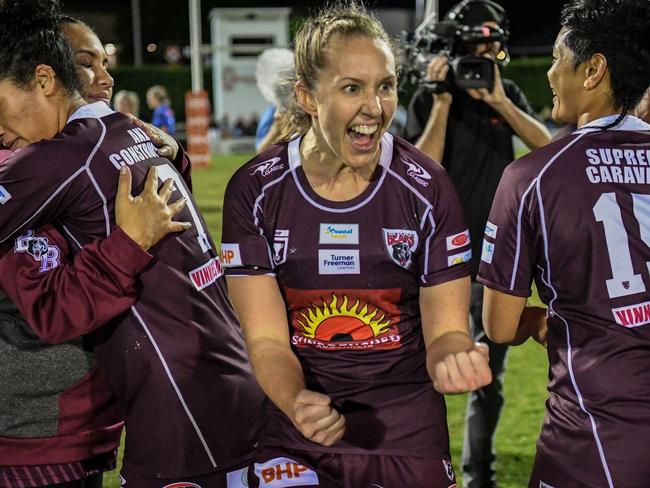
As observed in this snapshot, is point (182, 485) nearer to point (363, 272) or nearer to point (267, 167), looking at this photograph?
point (363, 272)

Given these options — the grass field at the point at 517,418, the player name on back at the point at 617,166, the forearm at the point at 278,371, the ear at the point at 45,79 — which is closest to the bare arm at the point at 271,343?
the forearm at the point at 278,371

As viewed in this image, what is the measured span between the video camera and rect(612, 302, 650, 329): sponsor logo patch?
7.40ft

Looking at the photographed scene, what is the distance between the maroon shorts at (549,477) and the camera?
2.42 m

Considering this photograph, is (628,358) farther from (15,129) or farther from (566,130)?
(15,129)

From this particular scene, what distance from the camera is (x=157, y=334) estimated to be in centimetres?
269

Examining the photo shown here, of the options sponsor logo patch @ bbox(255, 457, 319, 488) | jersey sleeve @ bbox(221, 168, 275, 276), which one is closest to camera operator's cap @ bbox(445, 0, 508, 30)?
jersey sleeve @ bbox(221, 168, 275, 276)

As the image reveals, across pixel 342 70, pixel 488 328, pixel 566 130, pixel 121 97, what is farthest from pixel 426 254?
pixel 121 97

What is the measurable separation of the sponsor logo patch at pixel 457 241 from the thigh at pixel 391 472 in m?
0.59

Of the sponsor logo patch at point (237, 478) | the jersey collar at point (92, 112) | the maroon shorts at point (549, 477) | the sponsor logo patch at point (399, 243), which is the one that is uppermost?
the jersey collar at point (92, 112)

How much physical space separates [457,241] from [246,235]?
587 mm

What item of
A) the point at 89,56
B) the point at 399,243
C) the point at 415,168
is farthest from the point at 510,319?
the point at 89,56

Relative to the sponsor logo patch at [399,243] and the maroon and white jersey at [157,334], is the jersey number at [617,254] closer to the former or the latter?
the sponsor logo patch at [399,243]

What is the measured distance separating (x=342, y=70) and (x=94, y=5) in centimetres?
5804

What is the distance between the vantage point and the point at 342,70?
98.3 inches
